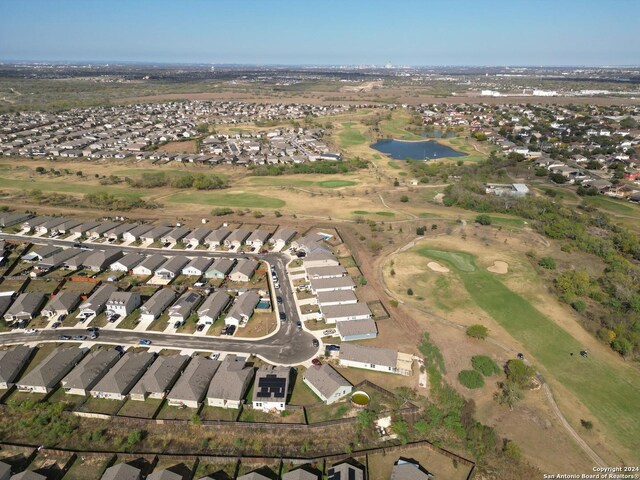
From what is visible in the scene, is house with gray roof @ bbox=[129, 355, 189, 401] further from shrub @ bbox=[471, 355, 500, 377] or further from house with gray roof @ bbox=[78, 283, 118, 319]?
shrub @ bbox=[471, 355, 500, 377]

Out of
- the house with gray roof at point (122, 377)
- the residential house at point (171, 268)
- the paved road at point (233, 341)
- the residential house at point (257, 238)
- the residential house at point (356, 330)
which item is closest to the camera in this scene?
the house with gray roof at point (122, 377)

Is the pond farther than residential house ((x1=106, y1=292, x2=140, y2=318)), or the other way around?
the pond

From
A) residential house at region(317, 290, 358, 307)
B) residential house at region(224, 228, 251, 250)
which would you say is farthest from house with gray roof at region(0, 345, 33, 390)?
residential house at region(317, 290, 358, 307)

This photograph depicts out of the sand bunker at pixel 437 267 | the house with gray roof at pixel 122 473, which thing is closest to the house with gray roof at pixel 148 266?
the house with gray roof at pixel 122 473

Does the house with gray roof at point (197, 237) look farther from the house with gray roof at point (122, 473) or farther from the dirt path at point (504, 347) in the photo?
the house with gray roof at point (122, 473)

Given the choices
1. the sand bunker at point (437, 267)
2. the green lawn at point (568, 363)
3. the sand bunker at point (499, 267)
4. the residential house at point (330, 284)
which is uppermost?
the residential house at point (330, 284)

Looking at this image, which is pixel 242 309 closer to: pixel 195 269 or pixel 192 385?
pixel 192 385
